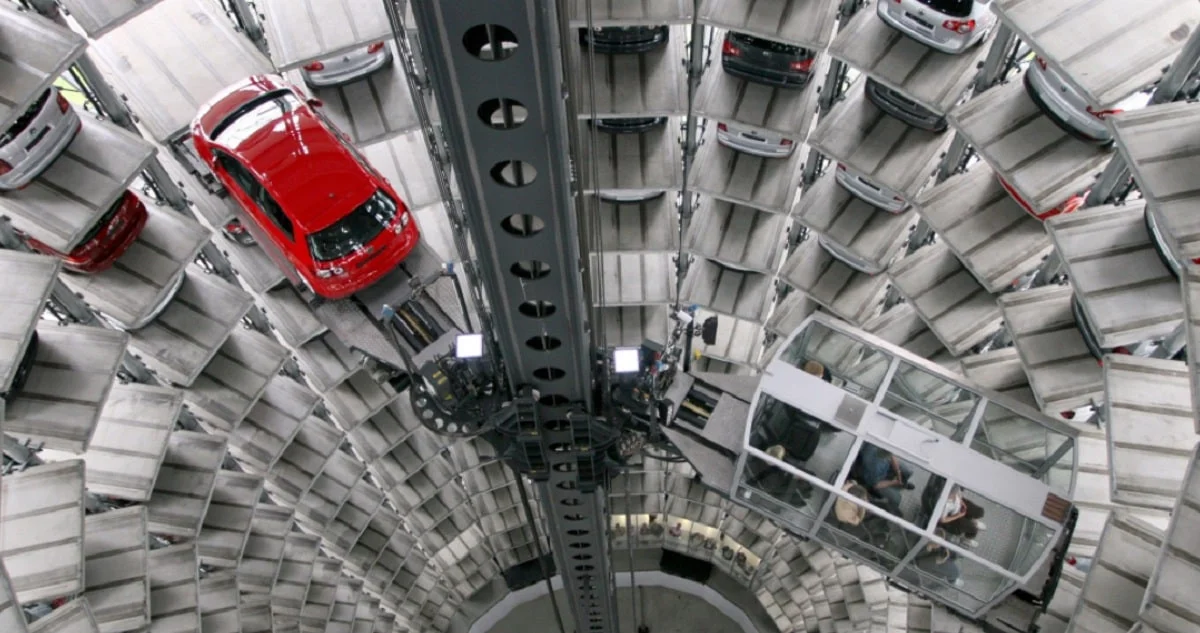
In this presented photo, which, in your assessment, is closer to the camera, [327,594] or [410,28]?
[410,28]

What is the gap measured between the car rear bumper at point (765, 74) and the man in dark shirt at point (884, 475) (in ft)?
20.2

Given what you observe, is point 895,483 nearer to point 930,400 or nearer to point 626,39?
point 930,400

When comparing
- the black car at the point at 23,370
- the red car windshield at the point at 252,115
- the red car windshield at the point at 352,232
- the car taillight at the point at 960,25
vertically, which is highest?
the car taillight at the point at 960,25

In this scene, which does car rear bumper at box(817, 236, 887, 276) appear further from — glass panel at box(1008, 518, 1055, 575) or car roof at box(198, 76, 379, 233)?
car roof at box(198, 76, 379, 233)

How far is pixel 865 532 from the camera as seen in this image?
13039 mm

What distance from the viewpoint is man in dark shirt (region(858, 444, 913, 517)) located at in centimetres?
1250

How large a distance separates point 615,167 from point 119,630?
1067 centimetres

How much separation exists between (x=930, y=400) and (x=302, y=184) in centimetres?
1002

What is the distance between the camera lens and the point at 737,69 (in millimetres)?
14930

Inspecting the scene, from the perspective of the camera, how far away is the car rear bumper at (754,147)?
16.3 meters

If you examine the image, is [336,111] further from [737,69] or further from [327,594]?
[327,594]

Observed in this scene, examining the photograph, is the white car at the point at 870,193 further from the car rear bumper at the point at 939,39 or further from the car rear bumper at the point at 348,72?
the car rear bumper at the point at 348,72

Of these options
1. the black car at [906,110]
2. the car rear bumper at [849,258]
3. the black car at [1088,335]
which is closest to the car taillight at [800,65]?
the black car at [906,110]

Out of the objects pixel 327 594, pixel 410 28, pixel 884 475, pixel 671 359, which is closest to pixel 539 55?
pixel 410 28
